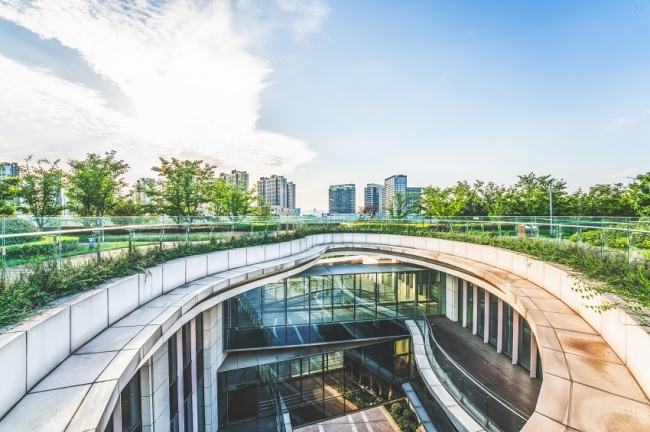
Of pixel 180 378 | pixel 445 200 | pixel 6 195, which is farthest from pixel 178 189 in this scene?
pixel 445 200

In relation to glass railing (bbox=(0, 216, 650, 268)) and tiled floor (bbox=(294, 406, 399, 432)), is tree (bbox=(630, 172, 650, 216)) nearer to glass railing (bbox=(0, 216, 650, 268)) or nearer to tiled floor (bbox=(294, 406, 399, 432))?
glass railing (bbox=(0, 216, 650, 268))

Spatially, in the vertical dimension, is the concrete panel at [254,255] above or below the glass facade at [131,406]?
above

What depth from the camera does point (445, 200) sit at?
32562 millimetres

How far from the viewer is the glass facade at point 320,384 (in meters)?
14.7

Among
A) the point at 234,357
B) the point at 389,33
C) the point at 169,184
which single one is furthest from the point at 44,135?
the point at 389,33

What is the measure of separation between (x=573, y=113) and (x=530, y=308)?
1780 centimetres

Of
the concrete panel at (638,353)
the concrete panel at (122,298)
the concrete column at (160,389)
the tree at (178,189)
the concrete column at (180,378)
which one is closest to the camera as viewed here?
the concrete panel at (638,353)

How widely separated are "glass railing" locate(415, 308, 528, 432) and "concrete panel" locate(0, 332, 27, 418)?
917 centimetres

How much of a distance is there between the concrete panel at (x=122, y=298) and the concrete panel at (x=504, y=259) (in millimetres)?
13773

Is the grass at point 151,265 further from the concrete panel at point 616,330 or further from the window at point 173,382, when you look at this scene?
the window at point 173,382

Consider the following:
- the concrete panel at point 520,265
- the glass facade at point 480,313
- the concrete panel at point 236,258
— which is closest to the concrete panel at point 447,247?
the glass facade at point 480,313

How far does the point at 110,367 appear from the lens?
13.3 ft

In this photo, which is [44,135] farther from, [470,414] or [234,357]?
[470,414]

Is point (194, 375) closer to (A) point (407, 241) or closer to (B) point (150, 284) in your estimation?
(B) point (150, 284)
